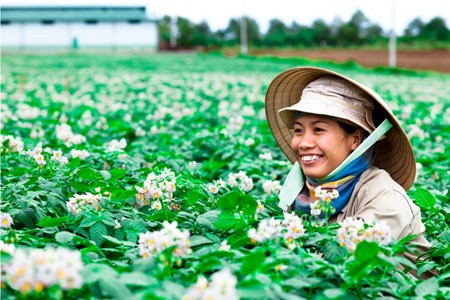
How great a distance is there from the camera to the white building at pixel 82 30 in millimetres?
66500

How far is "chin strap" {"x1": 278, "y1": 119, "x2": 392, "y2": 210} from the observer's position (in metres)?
2.99

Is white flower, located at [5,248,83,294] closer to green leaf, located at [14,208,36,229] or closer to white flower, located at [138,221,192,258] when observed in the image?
white flower, located at [138,221,192,258]

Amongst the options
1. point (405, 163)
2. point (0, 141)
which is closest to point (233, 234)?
point (405, 163)

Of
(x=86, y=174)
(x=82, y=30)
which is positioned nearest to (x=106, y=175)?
(x=86, y=174)

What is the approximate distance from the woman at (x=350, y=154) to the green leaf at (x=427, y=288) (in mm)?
526

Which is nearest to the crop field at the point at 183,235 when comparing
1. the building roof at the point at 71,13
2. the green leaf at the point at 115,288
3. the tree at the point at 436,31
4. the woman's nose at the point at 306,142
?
the green leaf at the point at 115,288

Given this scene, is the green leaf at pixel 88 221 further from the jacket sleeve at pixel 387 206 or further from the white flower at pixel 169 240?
the jacket sleeve at pixel 387 206

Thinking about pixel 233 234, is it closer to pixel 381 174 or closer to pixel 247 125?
pixel 381 174

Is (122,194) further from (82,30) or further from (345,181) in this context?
(82,30)

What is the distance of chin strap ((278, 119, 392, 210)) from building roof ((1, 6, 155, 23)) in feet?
214

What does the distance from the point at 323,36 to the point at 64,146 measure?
77809mm

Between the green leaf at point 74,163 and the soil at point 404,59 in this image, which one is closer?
the green leaf at point 74,163

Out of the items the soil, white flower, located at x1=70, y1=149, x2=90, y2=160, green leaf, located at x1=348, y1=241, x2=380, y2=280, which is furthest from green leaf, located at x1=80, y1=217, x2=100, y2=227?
the soil

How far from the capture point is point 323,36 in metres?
80.6
